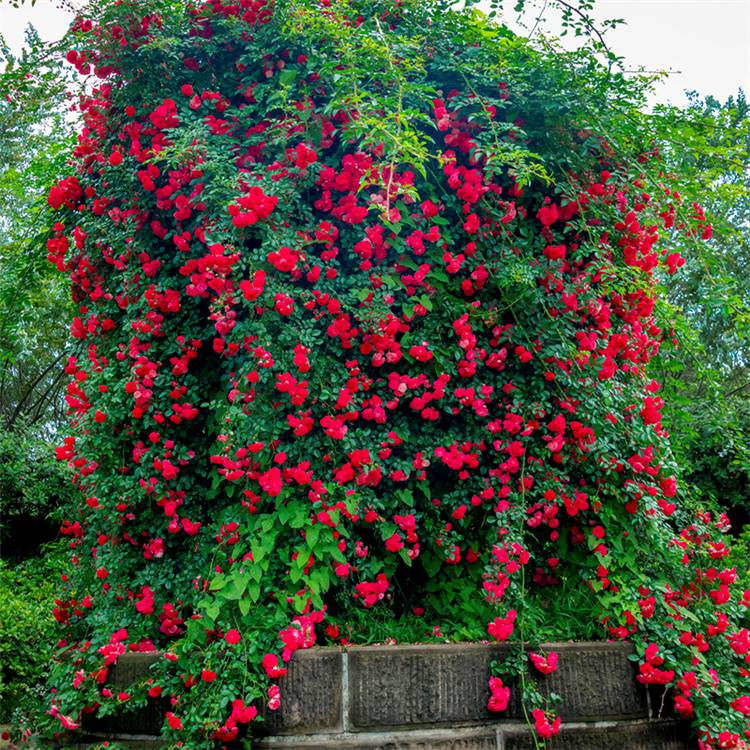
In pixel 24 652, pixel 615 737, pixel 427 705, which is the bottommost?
pixel 615 737

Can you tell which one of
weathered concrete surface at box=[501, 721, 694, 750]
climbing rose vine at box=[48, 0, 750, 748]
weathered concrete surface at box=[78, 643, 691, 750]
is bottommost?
weathered concrete surface at box=[501, 721, 694, 750]

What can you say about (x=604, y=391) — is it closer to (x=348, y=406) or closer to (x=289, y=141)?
(x=348, y=406)

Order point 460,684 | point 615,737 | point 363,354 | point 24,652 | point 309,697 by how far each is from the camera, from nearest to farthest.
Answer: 1. point 309,697
2. point 460,684
3. point 615,737
4. point 363,354
5. point 24,652

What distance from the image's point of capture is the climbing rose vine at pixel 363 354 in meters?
2.81

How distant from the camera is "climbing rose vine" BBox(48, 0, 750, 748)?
2807 millimetres

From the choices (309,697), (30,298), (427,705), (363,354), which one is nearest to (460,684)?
(427,705)

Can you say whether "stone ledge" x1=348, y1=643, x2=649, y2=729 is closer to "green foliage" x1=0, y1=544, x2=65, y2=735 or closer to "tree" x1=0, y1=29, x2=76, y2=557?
"green foliage" x1=0, y1=544, x2=65, y2=735

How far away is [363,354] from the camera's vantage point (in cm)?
303

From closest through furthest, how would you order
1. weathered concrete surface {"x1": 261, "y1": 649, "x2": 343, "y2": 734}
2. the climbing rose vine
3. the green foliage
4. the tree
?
weathered concrete surface {"x1": 261, "y1": 649, "x2": 343, "y2": 734}
the climbing rose vine
the green foliage
the tree

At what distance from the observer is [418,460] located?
9.86ft

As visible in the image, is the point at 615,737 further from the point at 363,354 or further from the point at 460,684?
the point at 363,354

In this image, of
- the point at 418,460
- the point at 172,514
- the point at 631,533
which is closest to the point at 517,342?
the point at 418,460

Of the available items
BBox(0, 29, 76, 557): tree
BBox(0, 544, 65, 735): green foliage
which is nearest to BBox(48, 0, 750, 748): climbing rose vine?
BBox(0, 544, 65, 735): green foliage

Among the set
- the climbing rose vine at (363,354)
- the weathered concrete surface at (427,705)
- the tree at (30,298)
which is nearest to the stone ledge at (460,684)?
the weathered concrete surface at (427,705)
